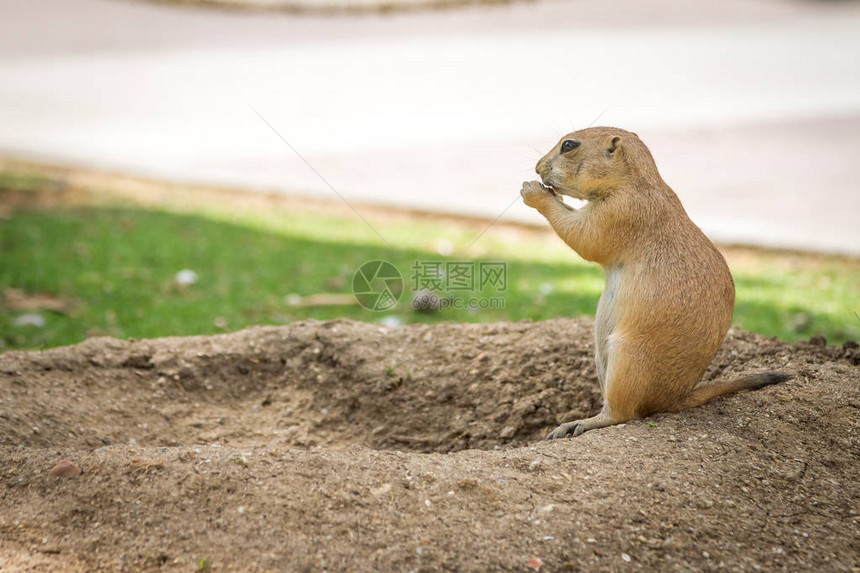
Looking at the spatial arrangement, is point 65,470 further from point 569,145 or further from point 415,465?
point 569,145

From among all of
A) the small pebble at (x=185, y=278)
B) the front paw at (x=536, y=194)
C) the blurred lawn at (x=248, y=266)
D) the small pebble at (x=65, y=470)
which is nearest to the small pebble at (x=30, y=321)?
the blurred lawn at (x=248, y=266)

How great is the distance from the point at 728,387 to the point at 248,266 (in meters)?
4.93

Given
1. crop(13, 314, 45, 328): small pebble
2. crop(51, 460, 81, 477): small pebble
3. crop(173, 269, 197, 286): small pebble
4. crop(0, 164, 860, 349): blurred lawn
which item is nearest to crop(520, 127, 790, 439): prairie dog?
crop(51, 460, 81, 477): small pebble

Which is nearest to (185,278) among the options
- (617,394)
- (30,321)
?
(30,321)

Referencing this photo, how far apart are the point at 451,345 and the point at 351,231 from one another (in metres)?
4.47

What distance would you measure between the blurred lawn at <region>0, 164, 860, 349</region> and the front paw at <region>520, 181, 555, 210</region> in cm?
232

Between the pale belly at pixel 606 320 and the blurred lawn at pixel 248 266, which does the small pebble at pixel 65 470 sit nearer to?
the pale belly at pixel 606 320

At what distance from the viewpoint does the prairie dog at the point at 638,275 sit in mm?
3641

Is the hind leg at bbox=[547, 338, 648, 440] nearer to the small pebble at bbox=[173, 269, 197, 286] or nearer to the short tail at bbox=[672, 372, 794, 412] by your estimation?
the short tail at bbox=[672, 372, 794, 412]

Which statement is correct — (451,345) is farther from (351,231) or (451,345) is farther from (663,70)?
(663,70)

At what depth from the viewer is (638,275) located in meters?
3.71

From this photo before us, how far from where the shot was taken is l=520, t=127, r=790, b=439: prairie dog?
3641 mm

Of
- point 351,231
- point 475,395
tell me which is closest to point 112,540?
point 475,395

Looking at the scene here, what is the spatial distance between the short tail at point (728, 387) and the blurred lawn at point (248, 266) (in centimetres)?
234
